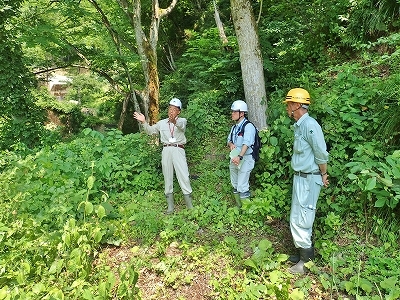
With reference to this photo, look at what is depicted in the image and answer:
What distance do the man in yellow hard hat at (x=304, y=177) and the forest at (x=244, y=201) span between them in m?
0.25

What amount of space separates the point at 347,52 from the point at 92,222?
625 cm

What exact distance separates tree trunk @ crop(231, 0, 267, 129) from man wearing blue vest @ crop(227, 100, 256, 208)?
33.7 inches

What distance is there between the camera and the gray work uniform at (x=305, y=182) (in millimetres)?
3457

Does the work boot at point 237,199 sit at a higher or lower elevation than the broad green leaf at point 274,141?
lower

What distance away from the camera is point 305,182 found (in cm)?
354

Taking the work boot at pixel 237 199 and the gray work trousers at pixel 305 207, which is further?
the work boot at pixel 237 199

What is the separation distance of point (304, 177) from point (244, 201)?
1222 millimetres

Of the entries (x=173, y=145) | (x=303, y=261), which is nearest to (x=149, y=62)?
(x=173, y=145)

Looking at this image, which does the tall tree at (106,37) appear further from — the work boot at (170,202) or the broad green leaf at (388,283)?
the broad green leaf at (388,283)

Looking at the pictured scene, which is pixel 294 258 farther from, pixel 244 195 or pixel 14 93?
pixel 14 93

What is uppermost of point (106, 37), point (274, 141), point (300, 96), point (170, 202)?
point (106, 37)

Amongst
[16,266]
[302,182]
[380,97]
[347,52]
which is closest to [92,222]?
[16,266]

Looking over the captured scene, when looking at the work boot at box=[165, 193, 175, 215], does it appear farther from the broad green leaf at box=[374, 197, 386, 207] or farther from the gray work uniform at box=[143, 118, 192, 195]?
the broad green leaf at box=[374, 197, 386, 207]

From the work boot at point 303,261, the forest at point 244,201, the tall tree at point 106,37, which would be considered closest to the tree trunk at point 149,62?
the tall tree at point 106,37
